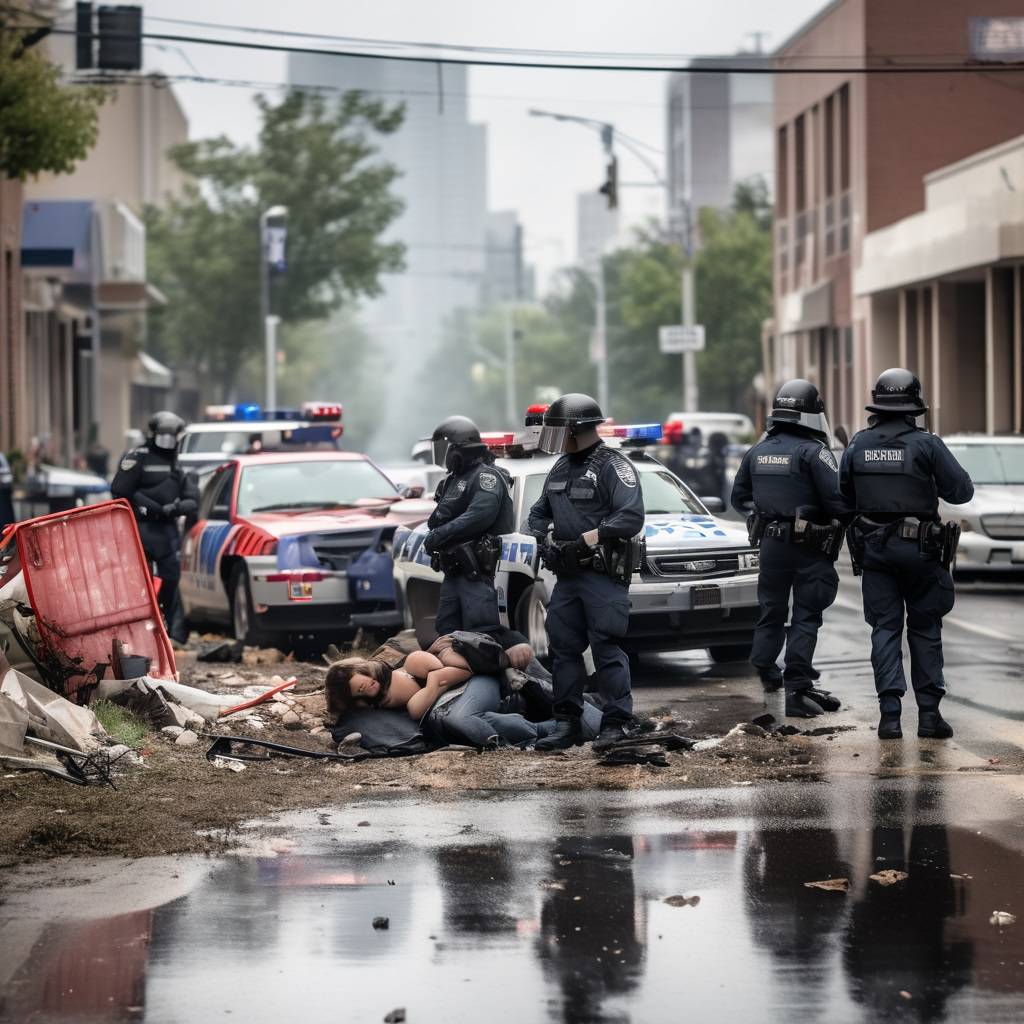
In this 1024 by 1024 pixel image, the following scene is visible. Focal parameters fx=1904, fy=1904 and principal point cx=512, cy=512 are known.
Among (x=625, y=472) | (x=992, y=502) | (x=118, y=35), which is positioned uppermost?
(x=118, y=35)

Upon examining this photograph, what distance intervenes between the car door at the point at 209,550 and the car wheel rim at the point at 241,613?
297 millimetres

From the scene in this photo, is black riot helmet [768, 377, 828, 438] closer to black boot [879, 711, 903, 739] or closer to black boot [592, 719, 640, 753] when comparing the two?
black boot [879, 711, 903, 739]

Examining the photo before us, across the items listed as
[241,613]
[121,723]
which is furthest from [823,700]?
[241,613]

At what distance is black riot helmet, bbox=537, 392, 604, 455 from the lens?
10.1m

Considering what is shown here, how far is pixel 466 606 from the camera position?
11352mm

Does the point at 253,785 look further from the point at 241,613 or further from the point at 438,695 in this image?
the point at 241,613

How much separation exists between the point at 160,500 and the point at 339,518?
1.44m

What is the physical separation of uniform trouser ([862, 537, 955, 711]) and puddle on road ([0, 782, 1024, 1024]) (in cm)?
210

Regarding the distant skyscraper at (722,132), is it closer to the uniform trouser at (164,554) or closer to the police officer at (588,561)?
the uniform trouser at (164,554)

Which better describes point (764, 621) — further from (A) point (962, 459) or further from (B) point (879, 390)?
(A) point (962, 459)

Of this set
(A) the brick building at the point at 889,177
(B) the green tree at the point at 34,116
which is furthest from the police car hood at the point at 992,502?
(A) the brick building at the point at 889,177

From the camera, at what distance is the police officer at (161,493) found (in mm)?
15203

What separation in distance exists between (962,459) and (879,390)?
427 inches

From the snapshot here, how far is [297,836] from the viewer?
7.88 m
